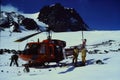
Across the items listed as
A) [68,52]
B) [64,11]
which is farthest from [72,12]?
[68,52]

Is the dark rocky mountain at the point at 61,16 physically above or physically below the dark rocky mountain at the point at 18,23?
above

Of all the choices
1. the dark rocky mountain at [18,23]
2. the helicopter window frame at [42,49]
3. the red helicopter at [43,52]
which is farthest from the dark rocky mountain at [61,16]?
the helicopter window frame at [42,49]

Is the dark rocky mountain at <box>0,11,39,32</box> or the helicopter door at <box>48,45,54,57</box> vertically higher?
the dark rocky mountain at <box>0,11,39,32</box>

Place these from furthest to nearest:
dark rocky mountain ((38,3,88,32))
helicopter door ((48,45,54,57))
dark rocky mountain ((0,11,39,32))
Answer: dark rocky mountain ((38,3,88,32)), dark rocky mountain ((0,11,39,32)), helicopter door ((48,45,54,57))

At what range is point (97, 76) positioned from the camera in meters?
14.3

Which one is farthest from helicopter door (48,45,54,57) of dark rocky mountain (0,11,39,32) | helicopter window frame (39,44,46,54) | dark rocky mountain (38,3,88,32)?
dark rocky mountain (38,3,88,32)

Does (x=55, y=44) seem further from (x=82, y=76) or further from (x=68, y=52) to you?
(x=82, y=76)

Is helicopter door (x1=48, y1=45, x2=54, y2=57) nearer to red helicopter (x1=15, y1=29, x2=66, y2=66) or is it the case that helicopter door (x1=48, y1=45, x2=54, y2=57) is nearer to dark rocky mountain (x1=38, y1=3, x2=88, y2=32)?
red helicopter (x1=15, y1=29, x2=66, y2=66)

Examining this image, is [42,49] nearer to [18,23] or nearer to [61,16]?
[18,23]

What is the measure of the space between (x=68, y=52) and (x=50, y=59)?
83.1 inches

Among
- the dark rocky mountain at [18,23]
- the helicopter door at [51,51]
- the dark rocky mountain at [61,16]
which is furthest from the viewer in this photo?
the dark rocky mountain at [61,16]

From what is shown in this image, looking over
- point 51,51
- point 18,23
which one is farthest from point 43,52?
point 18,23

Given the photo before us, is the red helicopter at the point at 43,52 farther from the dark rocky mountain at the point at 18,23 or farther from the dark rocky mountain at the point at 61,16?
the dark rocky mountain at the point at 61,16

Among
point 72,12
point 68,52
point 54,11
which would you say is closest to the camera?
point 68,52
